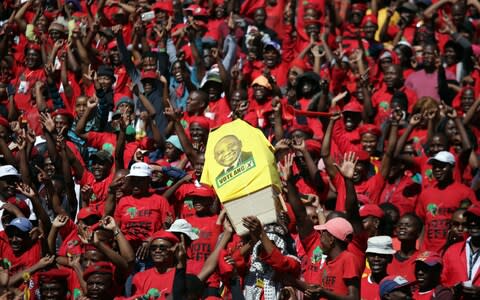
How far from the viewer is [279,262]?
29.2 feet

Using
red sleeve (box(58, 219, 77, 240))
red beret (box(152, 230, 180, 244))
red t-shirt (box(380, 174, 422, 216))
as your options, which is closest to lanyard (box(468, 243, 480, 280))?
red t-shirt (box(380, 174, 422, 216))

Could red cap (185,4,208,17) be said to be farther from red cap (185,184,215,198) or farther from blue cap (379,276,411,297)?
blue cap (379,276,411,297)

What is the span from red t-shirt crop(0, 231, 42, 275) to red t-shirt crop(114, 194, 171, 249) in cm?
75

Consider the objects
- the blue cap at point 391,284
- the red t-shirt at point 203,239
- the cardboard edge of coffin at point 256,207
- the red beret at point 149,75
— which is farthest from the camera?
the red beret at point 149,75

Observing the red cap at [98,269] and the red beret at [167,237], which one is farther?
the red beret at [167,237]

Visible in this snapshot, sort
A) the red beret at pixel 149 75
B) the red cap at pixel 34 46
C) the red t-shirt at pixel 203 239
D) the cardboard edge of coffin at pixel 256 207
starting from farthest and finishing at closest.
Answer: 1. the red cap at pixel 34 46
2. the red beret at pixel 149 75
3. the red t-shirt at pixel 203 239
4. the cardboard edge of coffin at pixel 256 207

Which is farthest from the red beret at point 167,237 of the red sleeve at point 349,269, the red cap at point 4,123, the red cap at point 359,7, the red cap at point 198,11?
the red cap at point 359,7

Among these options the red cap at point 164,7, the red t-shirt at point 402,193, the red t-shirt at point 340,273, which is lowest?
the red t-shirt at point 340,273

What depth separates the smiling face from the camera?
9.00 meters

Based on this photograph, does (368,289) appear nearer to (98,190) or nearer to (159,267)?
(159,267)

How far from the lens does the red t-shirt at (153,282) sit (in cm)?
985

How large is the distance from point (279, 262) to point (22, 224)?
10.3ft

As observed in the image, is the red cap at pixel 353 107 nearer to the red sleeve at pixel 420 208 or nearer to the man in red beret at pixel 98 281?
the red sleeve at pixel 420 208

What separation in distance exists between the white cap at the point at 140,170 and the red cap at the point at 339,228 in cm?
257
